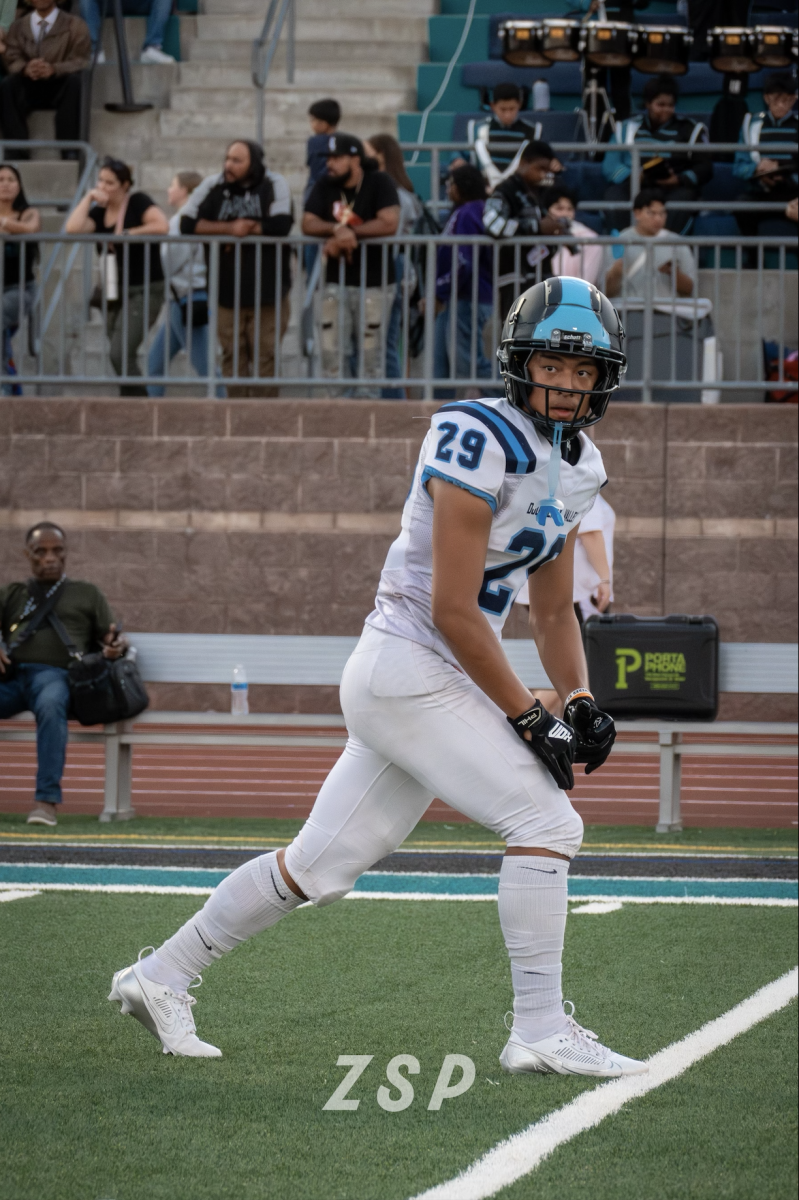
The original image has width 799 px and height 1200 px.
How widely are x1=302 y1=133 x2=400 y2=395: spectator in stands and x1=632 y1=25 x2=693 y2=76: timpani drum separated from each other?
15.7 feet

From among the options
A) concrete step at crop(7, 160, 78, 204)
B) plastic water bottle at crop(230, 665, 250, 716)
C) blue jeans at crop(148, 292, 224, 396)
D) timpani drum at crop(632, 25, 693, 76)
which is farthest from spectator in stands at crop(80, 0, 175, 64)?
plastic water bottle at crop(230, 665, 250, 716)

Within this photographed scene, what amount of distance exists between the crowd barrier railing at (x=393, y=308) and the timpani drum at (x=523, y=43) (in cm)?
427

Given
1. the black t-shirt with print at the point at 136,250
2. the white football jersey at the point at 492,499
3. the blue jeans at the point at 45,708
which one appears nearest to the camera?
the white football jersey at the point at 492,499

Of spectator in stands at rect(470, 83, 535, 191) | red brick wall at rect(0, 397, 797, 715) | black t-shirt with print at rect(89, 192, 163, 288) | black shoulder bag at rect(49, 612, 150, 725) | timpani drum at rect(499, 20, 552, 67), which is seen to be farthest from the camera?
timpani drum at rect(499, 20, 552, 67)

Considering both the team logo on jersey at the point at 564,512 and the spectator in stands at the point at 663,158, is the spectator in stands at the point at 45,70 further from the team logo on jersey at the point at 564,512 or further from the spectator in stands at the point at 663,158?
the team logo on jersey at the point at 564,512

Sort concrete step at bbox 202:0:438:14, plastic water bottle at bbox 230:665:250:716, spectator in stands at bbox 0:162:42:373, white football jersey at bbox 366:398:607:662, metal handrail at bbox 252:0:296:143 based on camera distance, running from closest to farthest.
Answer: white football jersey at bbox 366:398:607:662 → plastic water bottle at bbox 230:665:250:716 → spectator in stands at bbox 0:162:42:373 → metal handrail at bbox 252:0:296:143 → concrete step at bbox 202:0:438:14

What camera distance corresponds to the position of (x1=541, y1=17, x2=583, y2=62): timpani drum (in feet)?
52.9

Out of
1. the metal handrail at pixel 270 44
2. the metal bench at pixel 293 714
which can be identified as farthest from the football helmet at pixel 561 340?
the metal handrail at pixel 270 44

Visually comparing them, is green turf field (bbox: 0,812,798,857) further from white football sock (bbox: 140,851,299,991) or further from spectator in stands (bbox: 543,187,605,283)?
spectator in stands (bbox: 543,187,605,283)

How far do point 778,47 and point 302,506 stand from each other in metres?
6.66

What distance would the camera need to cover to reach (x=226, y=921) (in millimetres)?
4133

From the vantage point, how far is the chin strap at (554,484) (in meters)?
3.91

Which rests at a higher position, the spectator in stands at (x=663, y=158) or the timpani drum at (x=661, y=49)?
the timpani drum at (x=661, y=49)

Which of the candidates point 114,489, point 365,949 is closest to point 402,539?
point 365,949
